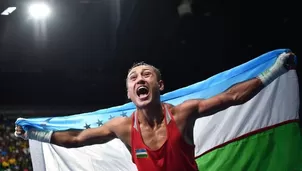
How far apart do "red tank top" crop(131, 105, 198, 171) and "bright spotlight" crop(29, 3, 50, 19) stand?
16.3ft

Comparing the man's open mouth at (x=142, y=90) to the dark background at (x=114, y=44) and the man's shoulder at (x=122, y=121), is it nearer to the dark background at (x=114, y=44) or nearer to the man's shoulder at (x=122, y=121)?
the man's shoulder at (x=122, y=121)

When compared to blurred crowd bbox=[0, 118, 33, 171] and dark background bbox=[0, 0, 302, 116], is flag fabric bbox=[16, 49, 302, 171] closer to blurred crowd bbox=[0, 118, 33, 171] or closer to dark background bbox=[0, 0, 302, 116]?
dark background bbox=[0, 0, 302, 116]

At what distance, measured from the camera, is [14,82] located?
8320 millimetres

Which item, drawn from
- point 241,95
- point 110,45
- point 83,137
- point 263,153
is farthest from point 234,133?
point 110,45

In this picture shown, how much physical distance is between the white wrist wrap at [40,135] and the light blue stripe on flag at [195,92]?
4cm

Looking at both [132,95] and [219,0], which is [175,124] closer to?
[132,95]

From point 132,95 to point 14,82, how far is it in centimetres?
667

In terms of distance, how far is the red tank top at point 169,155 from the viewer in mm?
1928

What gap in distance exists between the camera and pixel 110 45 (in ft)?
25.0

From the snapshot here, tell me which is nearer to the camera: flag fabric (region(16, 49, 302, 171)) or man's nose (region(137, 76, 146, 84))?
man's nose (region(137, 76, 146, 84))

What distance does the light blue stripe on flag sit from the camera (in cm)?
237

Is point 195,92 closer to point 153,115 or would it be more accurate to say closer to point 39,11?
point 153,115

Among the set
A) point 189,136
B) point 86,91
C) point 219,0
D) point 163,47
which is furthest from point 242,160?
point 86,91

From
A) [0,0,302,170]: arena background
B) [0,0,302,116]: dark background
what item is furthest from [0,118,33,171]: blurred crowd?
[0,0,302,116]: dark background
